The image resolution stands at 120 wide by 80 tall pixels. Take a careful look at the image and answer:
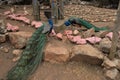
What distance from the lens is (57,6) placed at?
3812 mm

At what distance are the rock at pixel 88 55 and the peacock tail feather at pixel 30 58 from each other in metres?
0.50

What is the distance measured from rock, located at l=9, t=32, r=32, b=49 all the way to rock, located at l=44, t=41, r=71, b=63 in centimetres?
42

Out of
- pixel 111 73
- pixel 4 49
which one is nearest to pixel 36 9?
pixel 4 49

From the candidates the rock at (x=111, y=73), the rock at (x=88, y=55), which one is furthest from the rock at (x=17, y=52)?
the rock at (x=111, y=73)

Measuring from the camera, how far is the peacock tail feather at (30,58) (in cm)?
280

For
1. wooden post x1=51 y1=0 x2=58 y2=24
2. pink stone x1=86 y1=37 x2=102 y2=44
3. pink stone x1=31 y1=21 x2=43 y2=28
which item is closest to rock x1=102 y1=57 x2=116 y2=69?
pink stone x1=86 y1=37 x2=102 y2=44

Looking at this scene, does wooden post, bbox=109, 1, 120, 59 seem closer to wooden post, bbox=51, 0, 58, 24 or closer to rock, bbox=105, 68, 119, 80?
rock, bbox=105, 68, 119, 80

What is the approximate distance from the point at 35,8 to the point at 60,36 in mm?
913

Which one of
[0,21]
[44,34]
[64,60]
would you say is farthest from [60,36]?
[0,21]

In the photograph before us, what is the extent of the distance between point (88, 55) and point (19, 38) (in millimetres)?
1148

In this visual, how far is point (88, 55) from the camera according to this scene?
9.91ft

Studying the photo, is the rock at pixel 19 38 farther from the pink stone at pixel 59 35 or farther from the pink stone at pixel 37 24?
the pink stone at pixel 59 35

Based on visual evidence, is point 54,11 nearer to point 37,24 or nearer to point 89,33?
point 37,24

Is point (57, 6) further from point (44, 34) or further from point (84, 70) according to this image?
point (84, 70)
